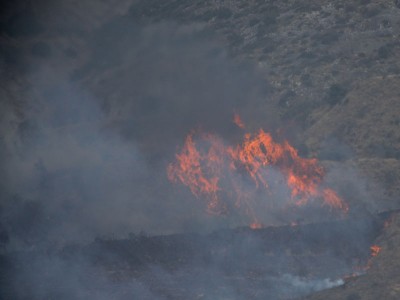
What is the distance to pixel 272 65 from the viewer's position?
147 ft

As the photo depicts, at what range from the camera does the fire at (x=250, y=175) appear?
27.8m

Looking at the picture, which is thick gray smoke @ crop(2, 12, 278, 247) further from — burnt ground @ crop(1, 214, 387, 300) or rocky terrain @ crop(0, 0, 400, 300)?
burnt ground @ crop(1, 214, 387, 300)

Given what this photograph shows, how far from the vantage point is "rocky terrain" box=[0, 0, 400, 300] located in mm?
28781

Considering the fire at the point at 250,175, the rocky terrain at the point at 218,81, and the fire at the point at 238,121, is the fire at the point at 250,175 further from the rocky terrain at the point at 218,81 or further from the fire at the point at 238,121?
the fire at the point at 238,121

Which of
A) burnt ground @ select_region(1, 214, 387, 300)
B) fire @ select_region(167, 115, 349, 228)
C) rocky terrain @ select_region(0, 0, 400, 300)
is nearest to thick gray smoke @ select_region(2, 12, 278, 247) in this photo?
rocky terrain @ select_region(0, 0, 400, 300)

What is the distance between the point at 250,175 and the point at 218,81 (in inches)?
605

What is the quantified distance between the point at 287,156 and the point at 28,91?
2648cm

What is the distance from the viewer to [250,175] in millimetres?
30156

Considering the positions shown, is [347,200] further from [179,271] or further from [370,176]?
[179,271]

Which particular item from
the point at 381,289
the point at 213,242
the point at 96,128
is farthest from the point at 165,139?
the point at 381,289

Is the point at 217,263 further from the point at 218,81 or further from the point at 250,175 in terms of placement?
the point at 218,81

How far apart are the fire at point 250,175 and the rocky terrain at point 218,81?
5.18ft

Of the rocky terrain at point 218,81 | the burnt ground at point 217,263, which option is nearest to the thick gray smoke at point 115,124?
the rocky terrain at point 218,81

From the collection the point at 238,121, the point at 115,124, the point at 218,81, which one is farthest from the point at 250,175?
the point at 218,81
